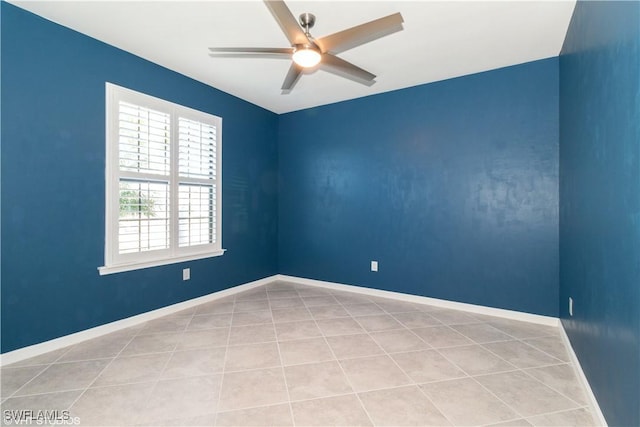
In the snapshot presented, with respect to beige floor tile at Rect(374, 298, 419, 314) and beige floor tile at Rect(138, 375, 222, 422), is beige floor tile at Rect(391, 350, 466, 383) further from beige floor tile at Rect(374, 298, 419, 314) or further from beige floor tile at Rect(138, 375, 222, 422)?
beige floor tile at Rect(138, 375, 222, 422)

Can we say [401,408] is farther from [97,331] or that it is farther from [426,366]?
[97,331]

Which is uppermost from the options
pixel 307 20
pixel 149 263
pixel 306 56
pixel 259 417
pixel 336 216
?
pixel 307 20

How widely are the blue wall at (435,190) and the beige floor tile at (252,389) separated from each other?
2.26 m

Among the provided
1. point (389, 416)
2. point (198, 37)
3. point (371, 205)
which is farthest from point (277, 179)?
point (389, 416)

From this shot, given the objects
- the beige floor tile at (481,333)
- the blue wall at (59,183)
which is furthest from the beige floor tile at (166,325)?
the beige floor tile at (481,333)

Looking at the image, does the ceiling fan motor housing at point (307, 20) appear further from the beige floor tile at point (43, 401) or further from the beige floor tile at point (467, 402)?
the beige floor tile at point (43, 401)

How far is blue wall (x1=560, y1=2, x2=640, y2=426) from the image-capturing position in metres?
1.18

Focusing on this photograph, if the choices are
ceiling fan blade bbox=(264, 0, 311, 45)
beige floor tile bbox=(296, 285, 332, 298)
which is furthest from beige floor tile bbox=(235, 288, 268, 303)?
ceiling fan blade bbox=(264, 0, 311, 45)

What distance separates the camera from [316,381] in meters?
1.93

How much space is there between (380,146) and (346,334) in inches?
96.5

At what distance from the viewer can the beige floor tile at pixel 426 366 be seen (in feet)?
6.51

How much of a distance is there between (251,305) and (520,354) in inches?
107

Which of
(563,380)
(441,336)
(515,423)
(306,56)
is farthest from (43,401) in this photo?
(563,380)

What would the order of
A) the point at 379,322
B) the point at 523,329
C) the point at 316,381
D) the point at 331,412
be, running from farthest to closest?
the point at 379,322, the point at 523,329, the point at 316,381, the point at 331,412
